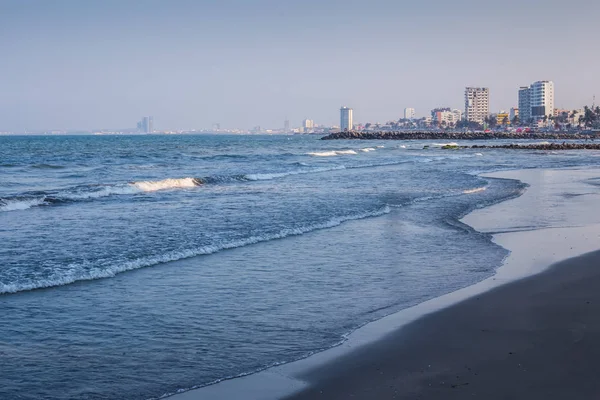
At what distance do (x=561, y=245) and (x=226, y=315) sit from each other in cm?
825

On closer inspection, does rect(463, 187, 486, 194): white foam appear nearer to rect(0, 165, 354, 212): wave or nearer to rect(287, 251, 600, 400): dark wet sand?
rect(0, 165, 354, 212): wave

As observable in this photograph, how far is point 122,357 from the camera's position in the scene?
6855mm

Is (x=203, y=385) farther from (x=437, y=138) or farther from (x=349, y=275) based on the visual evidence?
(x=437, y=138)

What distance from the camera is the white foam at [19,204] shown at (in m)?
20.1

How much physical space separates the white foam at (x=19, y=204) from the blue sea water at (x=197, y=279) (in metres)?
0.08

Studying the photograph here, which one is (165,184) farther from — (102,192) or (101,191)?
(102,192)

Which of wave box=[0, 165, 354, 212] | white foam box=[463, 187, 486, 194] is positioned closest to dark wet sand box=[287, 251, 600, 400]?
white foam box=[463, 187, 486, 194]

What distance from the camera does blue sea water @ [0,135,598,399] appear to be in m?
6.73

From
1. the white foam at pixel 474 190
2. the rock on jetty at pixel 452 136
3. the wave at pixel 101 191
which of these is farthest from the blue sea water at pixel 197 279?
the rock on jetty at pixel 452 136

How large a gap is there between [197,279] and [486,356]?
5.16 m

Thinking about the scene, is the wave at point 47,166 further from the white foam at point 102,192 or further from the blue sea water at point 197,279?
the blue sea water at point 197,279

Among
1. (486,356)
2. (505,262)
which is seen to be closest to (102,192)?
(505,262)

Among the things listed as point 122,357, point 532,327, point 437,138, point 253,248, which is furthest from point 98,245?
point 437,138

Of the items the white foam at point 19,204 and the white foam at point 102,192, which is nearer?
the white foam at point 19,204
